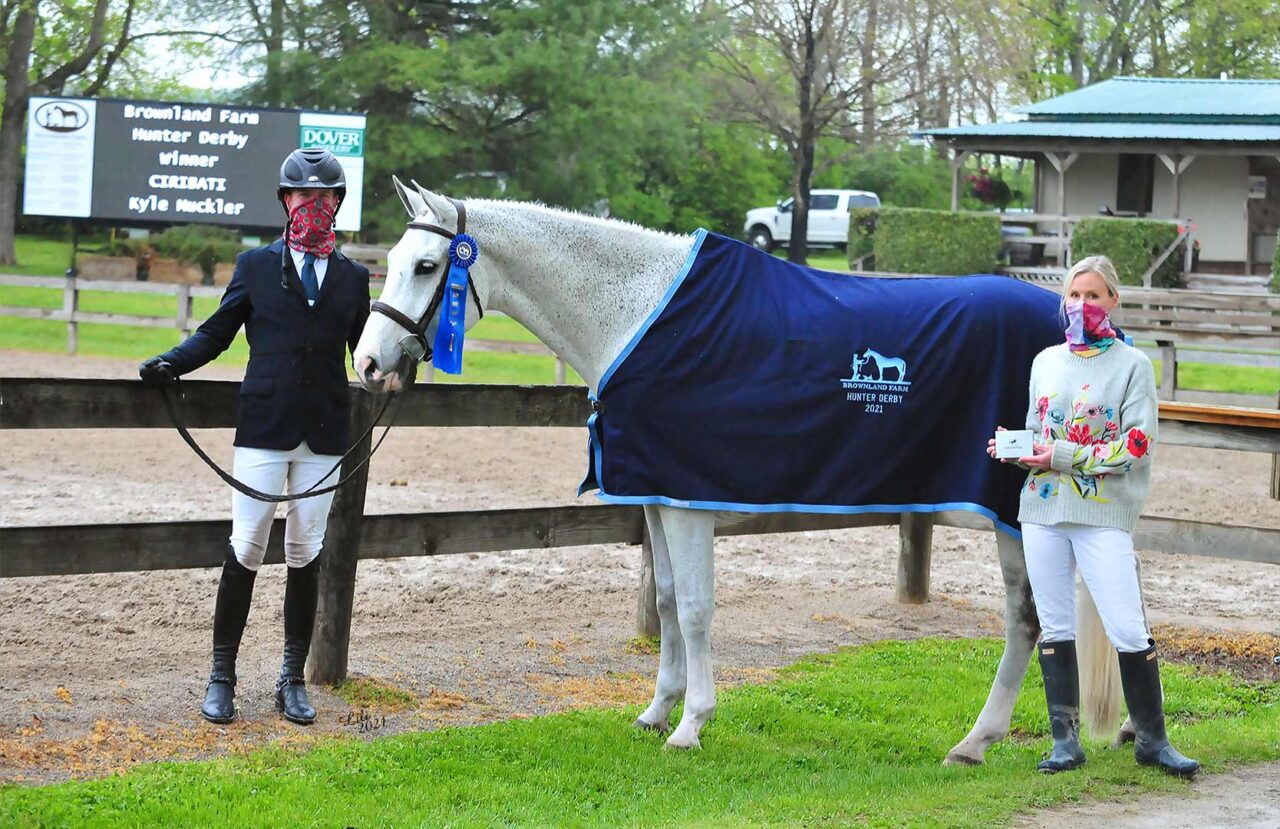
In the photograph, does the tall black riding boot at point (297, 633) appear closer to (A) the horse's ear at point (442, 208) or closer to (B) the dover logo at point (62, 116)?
(A) the horse's ear at point (442, 208)

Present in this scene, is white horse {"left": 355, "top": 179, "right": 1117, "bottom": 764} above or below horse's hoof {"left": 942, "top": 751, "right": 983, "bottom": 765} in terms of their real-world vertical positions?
above

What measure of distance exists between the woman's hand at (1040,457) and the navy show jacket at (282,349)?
7.32 ft

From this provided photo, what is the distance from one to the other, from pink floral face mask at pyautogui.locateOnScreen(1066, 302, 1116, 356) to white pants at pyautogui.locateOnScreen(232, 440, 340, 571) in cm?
242

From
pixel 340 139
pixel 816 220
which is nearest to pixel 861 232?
pixel 816 220

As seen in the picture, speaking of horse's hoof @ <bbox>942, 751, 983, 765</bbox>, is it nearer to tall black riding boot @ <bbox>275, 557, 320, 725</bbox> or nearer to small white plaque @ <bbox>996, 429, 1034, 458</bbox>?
small white plaque @ <bbox>996, 429, 1034, 458</bbox>

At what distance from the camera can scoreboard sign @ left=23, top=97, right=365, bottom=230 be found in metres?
20.6

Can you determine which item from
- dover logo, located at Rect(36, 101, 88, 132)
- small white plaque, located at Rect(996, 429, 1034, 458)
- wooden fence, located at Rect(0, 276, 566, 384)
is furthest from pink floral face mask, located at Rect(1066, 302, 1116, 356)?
dover logo, located at Rect(36, 101, 88, 132)

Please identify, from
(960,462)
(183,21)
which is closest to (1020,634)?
(960,462)

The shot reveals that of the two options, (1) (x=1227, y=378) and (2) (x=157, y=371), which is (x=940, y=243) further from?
(2) (x=157, y=371)

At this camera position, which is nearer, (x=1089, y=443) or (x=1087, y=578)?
(x=1089, y=443)

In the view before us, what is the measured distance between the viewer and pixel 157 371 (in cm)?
459

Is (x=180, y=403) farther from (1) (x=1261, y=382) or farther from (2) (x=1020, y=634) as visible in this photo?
(1) (x=1261, y=382)

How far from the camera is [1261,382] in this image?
65.3ft

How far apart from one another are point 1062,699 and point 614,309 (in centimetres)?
191
